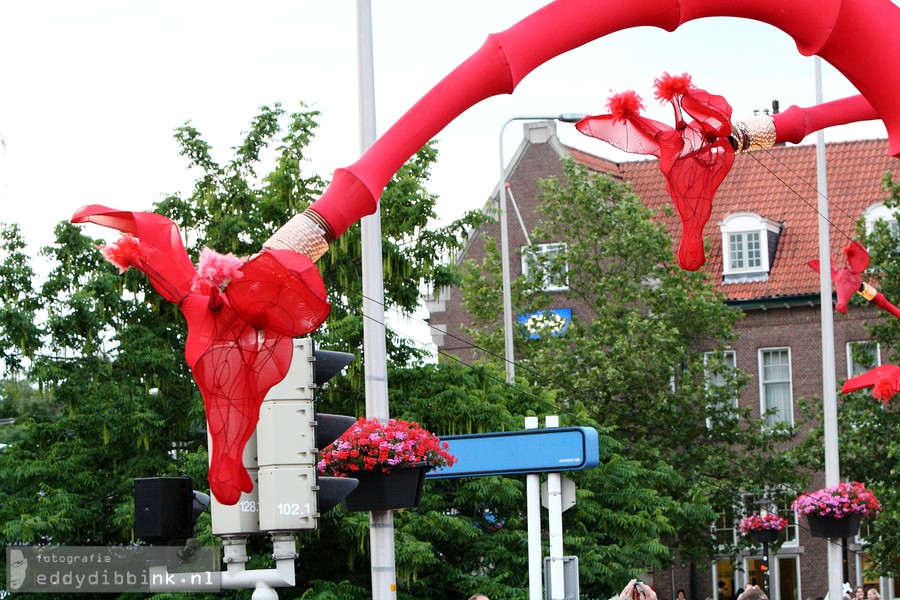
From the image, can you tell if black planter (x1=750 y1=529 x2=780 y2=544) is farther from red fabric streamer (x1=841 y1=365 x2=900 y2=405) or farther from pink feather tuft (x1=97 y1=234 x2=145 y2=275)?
pink feather tuft (x1=97 y1=234 x2=145 y2=275)

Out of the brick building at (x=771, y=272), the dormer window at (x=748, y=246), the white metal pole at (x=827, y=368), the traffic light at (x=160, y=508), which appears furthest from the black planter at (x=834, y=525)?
the dormer window at (x=748, y=246)

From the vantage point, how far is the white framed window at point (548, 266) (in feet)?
132

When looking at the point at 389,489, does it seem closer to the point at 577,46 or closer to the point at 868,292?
the point at 868,292

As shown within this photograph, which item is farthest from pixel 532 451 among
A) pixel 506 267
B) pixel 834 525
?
pixel 506 267

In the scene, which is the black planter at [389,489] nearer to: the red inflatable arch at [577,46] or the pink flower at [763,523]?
the red inflatable arch at [577,46]

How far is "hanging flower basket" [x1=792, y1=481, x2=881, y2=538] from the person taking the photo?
20953 millimetres

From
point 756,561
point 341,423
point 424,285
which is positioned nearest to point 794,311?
point 756,561

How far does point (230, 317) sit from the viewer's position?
4.73 metres

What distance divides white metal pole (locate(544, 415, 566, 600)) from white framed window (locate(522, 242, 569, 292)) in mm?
26474

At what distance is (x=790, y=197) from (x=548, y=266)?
12660 mm

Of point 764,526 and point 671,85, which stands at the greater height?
point 671,85

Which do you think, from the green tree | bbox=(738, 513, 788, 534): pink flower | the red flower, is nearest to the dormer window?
the green tree

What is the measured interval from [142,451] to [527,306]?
68.4 ft

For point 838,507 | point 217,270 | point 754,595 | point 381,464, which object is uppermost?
point 217,270
